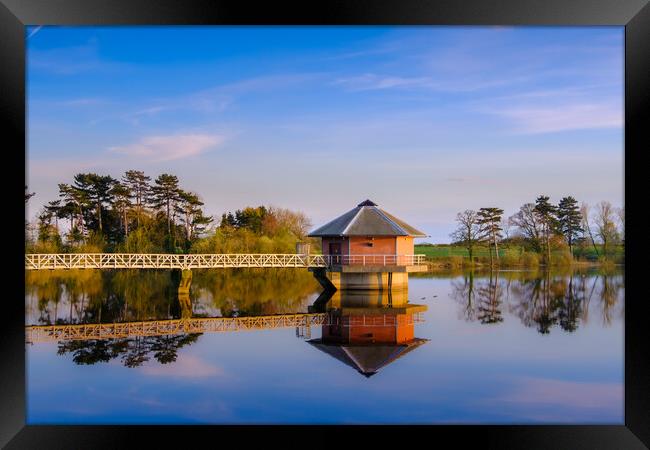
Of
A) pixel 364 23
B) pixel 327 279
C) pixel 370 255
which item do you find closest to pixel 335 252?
pixel 327 279

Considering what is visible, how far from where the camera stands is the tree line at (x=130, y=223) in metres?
25.0

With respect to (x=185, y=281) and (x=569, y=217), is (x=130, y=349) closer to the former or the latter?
(x=185, y=281)

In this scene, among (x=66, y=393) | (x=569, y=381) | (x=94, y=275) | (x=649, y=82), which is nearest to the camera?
(x=649, y=82)

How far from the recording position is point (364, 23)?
6.11 m

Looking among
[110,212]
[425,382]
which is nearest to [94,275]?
[110,212]

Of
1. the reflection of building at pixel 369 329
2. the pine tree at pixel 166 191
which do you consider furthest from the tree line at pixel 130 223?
the reflection of building at pixel 369 329

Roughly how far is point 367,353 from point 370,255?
9331 millimetres

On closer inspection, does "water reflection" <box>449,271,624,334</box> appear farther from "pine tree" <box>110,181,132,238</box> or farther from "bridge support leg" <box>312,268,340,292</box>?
"pine tree" <box>110,181,132,238</box>

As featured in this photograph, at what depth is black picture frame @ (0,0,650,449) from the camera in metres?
5.87

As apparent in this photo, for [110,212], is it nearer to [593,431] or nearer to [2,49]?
[2,49]

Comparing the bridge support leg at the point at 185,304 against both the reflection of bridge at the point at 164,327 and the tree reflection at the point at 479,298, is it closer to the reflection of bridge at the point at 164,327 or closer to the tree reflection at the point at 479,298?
the reflection of bridge at the point at 164,327

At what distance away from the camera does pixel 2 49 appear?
5832mm

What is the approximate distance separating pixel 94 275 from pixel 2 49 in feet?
70.1

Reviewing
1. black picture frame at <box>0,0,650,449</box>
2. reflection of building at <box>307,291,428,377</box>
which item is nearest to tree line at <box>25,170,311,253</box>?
reflection of building at <box>307,291,428,377</box>
